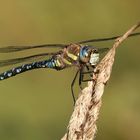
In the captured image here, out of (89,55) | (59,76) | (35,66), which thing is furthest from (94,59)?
(59,76)

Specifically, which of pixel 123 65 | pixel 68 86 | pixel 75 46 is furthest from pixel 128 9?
pixel 75 46

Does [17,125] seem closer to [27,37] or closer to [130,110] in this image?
[130,110]

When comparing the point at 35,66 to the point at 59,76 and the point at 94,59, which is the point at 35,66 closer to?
the point at 94,59

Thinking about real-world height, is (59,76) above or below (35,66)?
below

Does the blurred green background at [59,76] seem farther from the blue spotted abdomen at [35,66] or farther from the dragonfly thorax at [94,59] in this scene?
the dragonfly thorax at [94,59]

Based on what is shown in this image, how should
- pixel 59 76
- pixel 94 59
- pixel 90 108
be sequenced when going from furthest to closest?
pixel 59 76 < pixel 94 59 < pixel 90 108

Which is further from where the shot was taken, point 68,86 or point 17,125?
point 68,86

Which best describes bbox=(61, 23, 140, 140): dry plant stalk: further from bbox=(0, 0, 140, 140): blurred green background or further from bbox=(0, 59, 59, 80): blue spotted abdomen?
bbox=(0, 0, 140, 140): blurred green background
